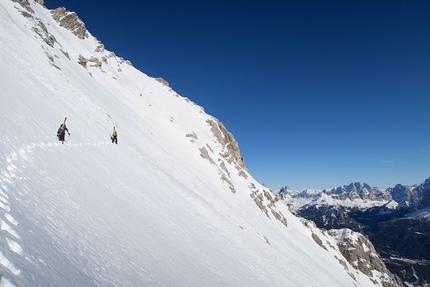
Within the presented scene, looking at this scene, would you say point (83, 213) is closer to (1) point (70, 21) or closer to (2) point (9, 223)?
(2) point (9, 223)

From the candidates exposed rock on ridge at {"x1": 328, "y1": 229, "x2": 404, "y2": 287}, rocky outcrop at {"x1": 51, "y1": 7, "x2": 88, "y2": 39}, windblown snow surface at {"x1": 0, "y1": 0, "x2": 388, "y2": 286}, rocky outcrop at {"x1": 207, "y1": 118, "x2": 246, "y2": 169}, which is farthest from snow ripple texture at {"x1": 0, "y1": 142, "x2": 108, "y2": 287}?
exposed rock on ridge at {"x1": 328, "y1": 229, "x2": 404, "y2": 287}

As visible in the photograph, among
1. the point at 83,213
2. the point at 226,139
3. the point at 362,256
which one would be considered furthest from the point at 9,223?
the point at 362,256

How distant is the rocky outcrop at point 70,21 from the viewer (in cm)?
7225

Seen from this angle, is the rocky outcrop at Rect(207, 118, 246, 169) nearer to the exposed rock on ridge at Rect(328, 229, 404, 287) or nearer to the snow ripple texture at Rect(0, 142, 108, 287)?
the exposed rock on ridge at Rect(328, 229, 404, 287)

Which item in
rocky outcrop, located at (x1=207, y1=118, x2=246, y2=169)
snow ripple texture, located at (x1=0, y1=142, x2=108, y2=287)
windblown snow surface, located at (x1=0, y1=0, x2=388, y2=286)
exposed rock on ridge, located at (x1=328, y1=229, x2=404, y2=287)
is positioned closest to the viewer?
snow ripple texture, located at (x1=0, y1=142, x2=108, y2=287)

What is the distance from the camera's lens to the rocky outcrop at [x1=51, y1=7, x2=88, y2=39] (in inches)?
2844

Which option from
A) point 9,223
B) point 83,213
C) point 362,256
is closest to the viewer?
point 9,223

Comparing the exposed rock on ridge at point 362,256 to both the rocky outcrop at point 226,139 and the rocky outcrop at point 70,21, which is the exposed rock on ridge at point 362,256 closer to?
the rocky outcrop at point 226,139

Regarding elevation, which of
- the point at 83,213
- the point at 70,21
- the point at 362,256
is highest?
the point at 362,256

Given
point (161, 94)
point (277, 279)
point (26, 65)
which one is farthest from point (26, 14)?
point (277, 279)

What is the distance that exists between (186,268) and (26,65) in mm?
28334

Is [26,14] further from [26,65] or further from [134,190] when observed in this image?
[134,190]

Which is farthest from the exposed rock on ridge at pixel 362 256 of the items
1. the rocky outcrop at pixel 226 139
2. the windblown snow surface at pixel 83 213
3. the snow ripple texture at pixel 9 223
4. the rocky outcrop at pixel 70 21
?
the rocky outcrop at pixel 70 21

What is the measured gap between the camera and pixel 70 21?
243 ft
